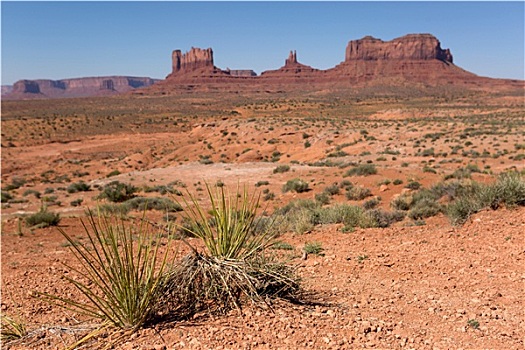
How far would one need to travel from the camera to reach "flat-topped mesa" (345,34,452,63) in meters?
149

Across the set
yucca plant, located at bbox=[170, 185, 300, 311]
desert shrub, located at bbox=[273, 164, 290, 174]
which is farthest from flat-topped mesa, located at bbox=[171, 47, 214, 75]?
yucca plant, located at bbox=[170, 185, 300, 311]

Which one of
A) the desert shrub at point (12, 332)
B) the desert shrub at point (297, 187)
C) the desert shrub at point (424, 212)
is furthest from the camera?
the desert shrub at point (297, 187)

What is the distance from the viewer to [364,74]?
142m

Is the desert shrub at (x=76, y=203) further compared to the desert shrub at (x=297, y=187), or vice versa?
the desert shrub at (x=76, y=203)

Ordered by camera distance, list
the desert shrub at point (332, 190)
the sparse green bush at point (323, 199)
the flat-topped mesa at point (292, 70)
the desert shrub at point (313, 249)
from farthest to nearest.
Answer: the flat-topped mesa at point (292, 70) < the desert shrub at point (332, 190) < the sparse green bush at point (323, 199) < the desert shrub at point (313, 249)

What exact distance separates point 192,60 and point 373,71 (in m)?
75.1

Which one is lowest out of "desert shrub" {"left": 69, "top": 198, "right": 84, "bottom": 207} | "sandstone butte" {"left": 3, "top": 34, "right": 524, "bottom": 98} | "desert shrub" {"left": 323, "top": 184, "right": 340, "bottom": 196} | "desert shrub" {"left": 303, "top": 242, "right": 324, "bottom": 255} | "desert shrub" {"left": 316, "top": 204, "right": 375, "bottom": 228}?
"desert shrub" {"left": 69, "top": 198, "right": 84, "bottom": 207}

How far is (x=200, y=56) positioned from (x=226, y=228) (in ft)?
586

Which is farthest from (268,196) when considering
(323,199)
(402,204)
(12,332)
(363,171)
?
(12,332)

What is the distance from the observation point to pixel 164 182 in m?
20.8

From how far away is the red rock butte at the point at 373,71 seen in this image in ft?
434

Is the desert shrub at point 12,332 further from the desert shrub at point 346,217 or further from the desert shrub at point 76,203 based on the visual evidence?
the desert shrub at point 76,203

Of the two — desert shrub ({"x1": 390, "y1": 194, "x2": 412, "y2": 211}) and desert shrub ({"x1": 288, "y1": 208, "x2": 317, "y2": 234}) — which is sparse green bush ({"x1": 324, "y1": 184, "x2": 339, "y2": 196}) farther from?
desert shrub ({"x1": 288, "y1": 208, "x2": 317, "y2": 234})

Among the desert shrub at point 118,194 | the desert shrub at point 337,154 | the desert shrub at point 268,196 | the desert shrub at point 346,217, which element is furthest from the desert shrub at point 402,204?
the desert shrub at point 337,154
